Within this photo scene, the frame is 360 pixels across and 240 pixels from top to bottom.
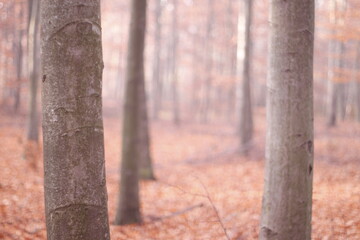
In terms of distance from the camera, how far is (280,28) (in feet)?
8.39

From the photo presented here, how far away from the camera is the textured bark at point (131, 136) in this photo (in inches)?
203

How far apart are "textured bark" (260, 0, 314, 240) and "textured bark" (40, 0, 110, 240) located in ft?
4.63

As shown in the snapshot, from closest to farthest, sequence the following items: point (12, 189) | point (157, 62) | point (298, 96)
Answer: point (298, 96) < point (12, 189) < point (157, 62)

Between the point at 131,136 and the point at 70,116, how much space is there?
327 centimetres

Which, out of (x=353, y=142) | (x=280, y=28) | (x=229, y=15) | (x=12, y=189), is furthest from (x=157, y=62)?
(x=280, y=28)

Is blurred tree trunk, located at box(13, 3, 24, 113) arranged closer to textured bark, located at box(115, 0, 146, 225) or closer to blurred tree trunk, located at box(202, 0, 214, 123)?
textured bark, located at box(115, 0, 146, 225)

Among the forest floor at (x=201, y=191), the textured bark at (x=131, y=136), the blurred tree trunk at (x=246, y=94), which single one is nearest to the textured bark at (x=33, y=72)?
the forest floor at (x=201, y=191)

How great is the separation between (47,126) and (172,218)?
3797 millimetres

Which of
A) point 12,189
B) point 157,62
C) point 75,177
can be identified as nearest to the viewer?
point 75,177

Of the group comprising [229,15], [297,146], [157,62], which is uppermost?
[229,15]

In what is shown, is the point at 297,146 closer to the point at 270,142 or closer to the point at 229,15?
the point at 270,142

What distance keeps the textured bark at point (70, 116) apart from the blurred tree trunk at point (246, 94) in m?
9.73

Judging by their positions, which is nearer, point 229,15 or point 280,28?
point 280,28

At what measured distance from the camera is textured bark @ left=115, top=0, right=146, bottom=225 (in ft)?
16.9
